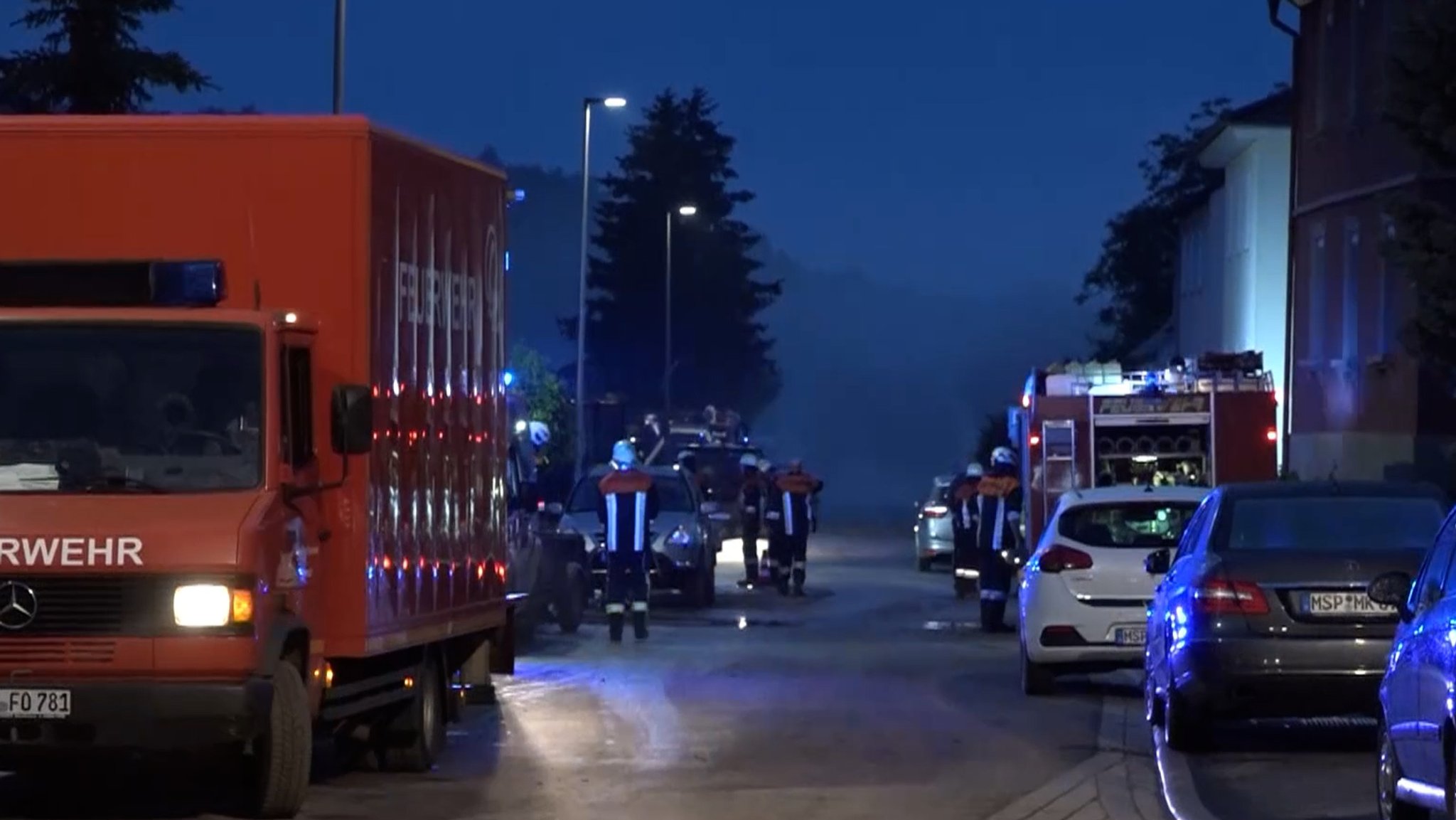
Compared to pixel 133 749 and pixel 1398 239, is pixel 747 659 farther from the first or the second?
pixel 133 749

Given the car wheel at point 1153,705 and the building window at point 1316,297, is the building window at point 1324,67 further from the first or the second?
the car wheel at point 1153,705

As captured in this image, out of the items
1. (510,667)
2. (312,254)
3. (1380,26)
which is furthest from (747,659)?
(1380,26)

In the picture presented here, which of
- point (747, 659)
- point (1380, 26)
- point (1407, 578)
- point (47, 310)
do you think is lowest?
point (747, 659)

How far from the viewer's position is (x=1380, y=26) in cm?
3612

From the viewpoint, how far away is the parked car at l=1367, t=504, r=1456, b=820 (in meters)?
9.66

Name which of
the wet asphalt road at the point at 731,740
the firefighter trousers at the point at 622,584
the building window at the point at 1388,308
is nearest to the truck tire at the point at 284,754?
the wet asphalt road at the point at 731,740

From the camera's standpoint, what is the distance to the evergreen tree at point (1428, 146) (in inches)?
1003

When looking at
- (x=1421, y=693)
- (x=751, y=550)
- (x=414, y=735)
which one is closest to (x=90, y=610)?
(x=414, y=735)

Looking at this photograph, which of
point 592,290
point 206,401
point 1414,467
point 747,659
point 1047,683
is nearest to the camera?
point 206,401

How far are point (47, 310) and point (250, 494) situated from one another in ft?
4.48

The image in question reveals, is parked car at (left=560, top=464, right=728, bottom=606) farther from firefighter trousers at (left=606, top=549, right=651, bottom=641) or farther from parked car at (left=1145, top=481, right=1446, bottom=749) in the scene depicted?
parked car at (left=1145, top=481, right=1446, bottom=749)

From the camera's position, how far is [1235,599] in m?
14.4

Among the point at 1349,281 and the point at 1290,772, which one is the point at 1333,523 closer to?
the point at 1290,772

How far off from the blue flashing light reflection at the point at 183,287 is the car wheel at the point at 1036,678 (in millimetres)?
8853
